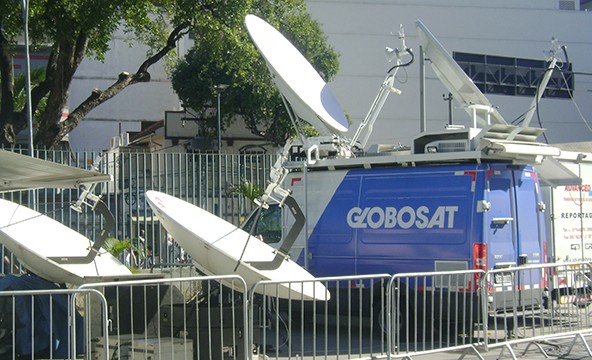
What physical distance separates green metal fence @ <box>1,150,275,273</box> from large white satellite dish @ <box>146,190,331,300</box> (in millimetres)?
6142

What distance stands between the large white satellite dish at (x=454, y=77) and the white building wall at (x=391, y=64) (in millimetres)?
30759

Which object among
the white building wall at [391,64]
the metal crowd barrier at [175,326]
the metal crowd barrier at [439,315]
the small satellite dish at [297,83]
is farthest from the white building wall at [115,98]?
the metal crowd barrier at [175,326]

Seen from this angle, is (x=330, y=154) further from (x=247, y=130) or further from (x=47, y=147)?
(x=247, y=130)

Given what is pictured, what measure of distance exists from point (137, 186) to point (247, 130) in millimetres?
24182

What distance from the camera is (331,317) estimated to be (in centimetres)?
1246

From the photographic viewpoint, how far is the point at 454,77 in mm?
12594

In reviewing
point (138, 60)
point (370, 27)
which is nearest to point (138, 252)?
point (138, 60)

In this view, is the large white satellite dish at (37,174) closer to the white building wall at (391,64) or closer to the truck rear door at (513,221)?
the truck rear door at (513,221)

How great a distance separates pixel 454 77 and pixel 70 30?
9.23 metres

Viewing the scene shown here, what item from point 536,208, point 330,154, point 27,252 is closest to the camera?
point 27,252

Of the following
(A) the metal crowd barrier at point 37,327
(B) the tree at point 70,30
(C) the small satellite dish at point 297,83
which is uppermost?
(B) the tree at point 70,30

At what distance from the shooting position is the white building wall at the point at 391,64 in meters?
44.8

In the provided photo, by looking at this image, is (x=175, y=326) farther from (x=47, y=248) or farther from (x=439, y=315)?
(x=439, y=315)

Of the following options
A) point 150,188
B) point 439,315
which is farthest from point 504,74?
point 439,315
